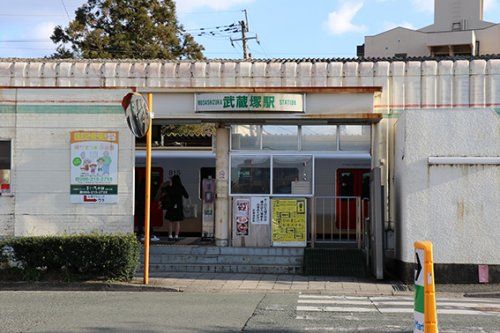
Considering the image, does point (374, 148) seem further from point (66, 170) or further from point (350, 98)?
point (66, 170)

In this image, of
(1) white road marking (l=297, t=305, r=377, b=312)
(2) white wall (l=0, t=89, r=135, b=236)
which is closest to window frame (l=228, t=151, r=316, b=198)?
(2) white wall (l=0, t=89, r=135, b=236)

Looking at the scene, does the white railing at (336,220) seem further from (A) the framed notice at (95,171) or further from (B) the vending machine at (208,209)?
(A) the framed notice at (95,171)

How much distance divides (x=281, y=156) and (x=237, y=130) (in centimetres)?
124

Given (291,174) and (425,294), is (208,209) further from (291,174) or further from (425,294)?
(425,294)

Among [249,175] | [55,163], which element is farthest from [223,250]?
[55,163]

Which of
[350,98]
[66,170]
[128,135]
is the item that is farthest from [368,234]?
[66,170]

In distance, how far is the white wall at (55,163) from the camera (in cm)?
1432

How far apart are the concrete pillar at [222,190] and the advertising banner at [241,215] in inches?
7.6

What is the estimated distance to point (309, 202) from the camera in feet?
50.3

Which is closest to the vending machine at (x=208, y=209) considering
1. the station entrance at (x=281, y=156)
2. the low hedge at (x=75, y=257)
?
the station entrance at (x=281, y=156)

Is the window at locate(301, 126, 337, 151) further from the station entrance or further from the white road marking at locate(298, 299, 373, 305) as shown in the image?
the white road marking at locate(298, 299, 373, 305)

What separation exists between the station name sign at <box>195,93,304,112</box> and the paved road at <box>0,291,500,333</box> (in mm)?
4768

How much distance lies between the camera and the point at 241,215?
15.1 meters

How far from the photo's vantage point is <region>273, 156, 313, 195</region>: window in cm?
1530
